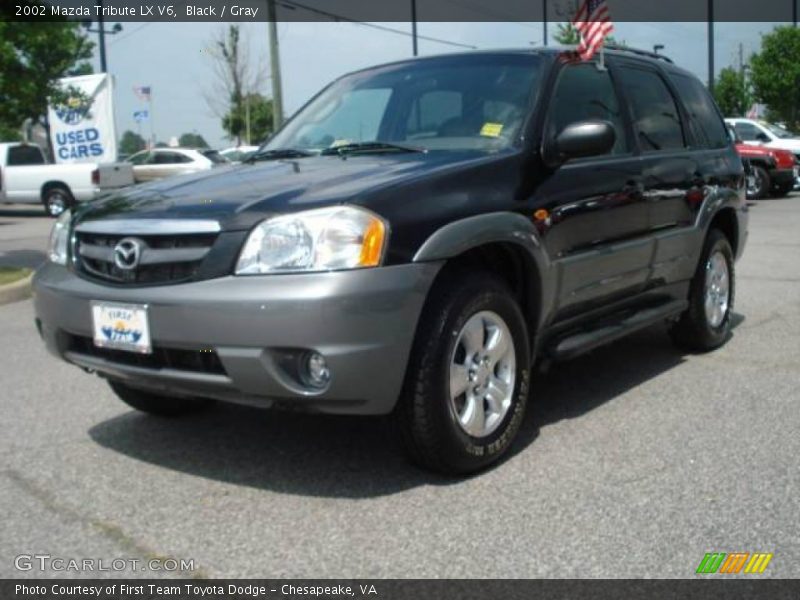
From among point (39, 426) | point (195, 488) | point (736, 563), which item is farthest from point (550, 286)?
point (39, 426)

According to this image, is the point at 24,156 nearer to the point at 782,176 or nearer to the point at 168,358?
the point at 782,176

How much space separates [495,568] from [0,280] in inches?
285

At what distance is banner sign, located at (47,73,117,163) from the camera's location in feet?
67.6

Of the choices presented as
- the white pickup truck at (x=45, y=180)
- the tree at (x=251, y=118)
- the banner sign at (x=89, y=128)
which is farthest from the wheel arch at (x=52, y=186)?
the tree at (x=251, y=118)

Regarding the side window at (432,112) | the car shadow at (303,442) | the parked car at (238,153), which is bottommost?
the car shadow at (303,442)

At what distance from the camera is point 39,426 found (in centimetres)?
434

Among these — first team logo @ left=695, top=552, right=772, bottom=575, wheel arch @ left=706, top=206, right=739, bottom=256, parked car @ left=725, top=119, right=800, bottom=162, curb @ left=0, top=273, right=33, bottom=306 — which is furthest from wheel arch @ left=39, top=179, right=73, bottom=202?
first team logo @ left=695, top=552, right=772, bottom=575

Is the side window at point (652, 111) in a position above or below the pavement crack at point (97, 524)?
above

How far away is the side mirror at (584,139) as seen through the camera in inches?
150

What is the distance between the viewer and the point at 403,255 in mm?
3154

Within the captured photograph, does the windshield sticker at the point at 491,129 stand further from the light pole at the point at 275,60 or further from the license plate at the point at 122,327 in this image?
the light pole at the point at 275,60

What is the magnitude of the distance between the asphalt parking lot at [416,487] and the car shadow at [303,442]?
0.04 feet

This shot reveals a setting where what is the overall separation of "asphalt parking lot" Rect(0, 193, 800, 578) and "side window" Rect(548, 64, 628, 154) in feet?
4.61

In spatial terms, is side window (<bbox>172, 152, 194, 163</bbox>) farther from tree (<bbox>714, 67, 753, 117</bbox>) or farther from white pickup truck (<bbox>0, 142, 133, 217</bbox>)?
tree (<bbox>714, 67, 753, 117</bbox>)
